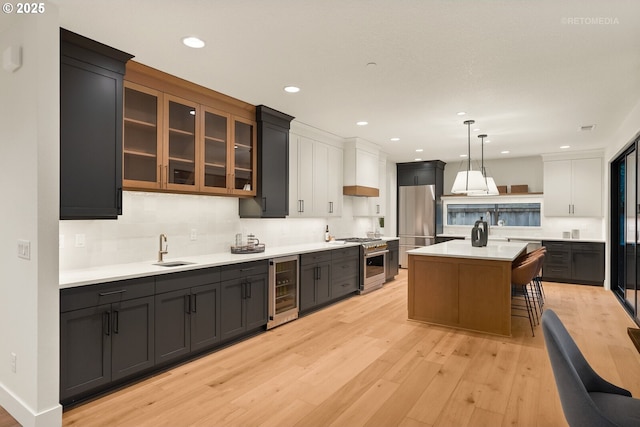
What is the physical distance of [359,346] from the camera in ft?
12.2

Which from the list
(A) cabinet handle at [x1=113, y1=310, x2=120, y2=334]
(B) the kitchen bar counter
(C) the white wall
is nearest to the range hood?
(B) the kitchen bar counter

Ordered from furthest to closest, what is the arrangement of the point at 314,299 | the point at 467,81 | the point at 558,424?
1. the point at 314,299
2. the point at 467,81
3. the point at 558,424

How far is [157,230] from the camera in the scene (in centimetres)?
363

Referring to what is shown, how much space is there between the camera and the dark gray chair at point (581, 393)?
1355 millimetres

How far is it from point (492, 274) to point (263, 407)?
2.93 m

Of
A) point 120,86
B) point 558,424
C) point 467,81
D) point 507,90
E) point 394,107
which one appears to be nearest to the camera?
point 558,424

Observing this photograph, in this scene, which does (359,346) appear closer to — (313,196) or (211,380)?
(211,380)

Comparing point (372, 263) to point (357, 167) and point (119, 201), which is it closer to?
point (357, 167)

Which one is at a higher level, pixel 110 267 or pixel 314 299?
pixel 110 267

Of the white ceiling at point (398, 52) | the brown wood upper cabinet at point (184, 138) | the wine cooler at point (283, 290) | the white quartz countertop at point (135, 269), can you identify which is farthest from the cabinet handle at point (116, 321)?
the white ceiling at point (398, 52)

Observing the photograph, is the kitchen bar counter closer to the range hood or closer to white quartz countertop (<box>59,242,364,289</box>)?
the range hood

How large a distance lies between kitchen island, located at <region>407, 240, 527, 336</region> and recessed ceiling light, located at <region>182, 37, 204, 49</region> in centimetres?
335

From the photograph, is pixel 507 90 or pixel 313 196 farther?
pixel 313 196

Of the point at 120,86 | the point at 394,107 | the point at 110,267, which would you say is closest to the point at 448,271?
the point at 394,107
